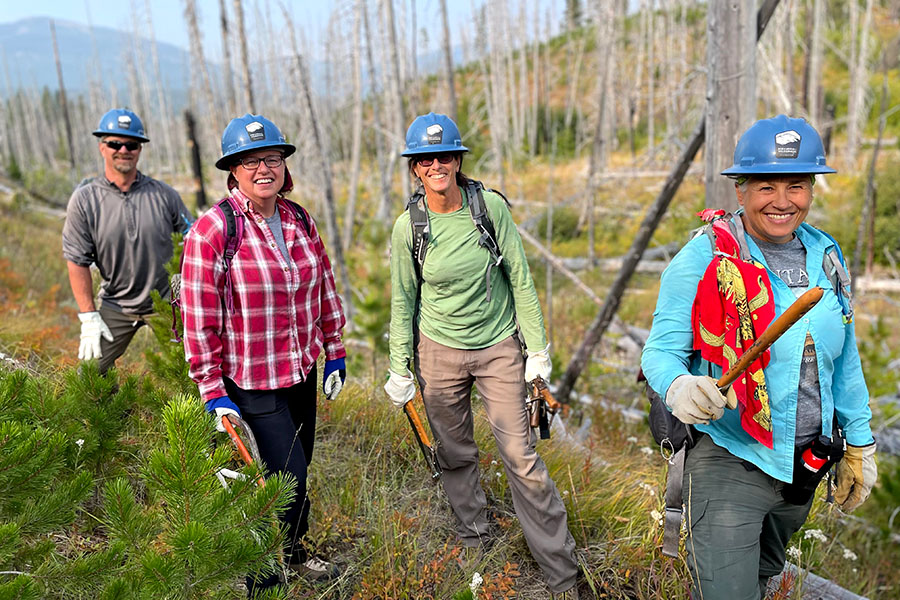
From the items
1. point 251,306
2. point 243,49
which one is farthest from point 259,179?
point 243,49

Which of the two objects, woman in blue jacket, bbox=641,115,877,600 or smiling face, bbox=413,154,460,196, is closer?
woman in blue jacket, bbox=641,115,877,600

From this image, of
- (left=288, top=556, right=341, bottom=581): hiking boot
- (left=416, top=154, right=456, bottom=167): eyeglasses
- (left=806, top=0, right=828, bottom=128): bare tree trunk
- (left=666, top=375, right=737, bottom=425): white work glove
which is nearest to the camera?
(left=666, top=375, right=737, bottom=425): white work glove

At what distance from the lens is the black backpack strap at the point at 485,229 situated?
269 centimetres

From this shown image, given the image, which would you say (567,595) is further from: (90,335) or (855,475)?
(90,335)

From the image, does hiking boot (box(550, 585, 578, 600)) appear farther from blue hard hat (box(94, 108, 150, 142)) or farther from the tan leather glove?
blue hard hat (box(94, 108, 150, 142))

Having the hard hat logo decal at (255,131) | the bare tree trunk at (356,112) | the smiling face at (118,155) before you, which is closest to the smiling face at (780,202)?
→ the hard hat logo decal at (255,131)

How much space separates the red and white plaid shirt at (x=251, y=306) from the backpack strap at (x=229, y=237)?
0.05ft

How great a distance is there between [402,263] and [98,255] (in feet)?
7.02

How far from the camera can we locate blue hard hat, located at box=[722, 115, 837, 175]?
5.92 feet

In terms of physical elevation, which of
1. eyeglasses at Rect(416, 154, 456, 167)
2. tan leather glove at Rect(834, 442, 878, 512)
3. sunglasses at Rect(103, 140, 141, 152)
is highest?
sunglasses at Rect(103, 140, 141, 152)

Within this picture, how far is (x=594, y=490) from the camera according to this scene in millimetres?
3219

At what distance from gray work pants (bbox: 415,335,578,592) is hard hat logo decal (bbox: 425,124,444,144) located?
95cm

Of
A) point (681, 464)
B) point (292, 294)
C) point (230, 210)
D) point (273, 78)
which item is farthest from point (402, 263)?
point (273, 78)

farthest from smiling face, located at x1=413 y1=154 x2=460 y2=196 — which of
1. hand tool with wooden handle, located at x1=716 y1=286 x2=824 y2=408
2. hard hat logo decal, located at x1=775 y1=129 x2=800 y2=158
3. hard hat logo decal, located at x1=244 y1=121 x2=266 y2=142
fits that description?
hand tool with wooden handle, located at x1=716 y1=286 x2=824 y2=408
